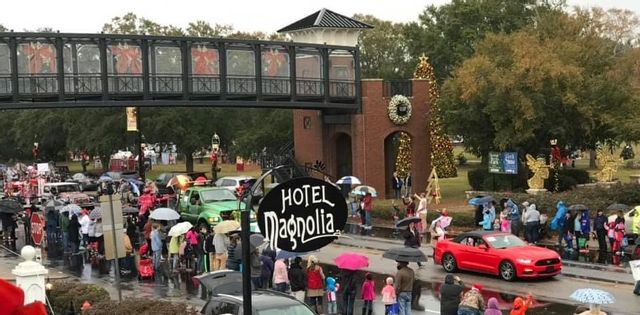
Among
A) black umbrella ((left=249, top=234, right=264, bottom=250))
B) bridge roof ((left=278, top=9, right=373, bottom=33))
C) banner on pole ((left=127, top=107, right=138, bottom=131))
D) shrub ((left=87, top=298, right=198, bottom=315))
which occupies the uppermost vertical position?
bridge roof ((left=278, top=9, right=373, bottom=33))

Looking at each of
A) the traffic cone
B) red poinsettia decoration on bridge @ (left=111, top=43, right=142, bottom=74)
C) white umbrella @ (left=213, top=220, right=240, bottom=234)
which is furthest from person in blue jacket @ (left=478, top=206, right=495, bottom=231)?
red poinsettia decoration on bridge @ (left=111, top=43, right=142, bottom=74)

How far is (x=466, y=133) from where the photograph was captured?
40.2m

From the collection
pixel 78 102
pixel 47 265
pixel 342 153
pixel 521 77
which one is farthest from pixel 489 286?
pixel 342 153

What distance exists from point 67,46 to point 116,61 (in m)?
2.23

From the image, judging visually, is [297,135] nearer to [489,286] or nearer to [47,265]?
[47,265]

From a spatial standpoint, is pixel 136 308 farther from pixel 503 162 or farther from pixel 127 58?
pixel 503 162

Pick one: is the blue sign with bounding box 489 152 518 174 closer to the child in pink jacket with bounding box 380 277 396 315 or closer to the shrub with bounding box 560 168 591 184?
the shrub with bounding box 560 168 591 184

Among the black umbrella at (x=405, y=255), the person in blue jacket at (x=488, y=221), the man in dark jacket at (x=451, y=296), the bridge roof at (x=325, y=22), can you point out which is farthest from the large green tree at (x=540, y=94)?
the man in dark jacket at (x=451, y=296)

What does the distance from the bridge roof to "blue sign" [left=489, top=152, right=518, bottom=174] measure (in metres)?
10.8

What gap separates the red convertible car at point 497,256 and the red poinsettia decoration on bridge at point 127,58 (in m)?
20.3

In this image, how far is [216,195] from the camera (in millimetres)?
29969

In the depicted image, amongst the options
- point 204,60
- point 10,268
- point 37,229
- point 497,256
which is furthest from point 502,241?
point 204,60

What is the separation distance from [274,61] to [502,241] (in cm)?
2205

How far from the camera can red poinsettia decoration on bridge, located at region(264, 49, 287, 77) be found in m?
41.4
